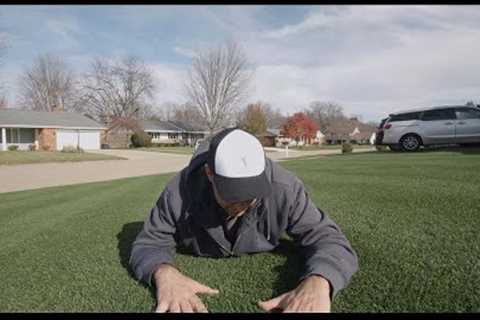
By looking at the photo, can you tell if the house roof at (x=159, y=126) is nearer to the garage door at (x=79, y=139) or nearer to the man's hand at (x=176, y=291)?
the garage door at (x=79, y=139)

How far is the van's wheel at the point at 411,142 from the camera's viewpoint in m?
13.6

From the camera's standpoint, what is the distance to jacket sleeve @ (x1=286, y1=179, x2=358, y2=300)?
1.92 meters

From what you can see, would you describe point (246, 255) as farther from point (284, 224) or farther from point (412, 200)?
point (412, 200)

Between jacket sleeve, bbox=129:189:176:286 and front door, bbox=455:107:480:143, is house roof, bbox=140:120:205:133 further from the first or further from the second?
jacket sleeve, bbox=129:189:176:286

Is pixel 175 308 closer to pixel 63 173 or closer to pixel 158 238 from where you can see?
pixel 158 238

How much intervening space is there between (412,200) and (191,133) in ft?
206

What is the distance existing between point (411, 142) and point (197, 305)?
13.7 m

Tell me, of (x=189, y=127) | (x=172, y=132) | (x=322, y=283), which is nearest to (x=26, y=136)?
(x=172, y=132)

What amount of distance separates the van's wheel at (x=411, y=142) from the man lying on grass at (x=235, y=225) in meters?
12.8

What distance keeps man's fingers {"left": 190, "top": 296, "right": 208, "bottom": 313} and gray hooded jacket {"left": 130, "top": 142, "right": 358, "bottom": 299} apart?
371 millimetres

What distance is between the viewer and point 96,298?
208cm

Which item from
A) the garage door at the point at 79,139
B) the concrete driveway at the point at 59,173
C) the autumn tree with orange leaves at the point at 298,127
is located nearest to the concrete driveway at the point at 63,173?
the concrete driveway at the point at 59,173

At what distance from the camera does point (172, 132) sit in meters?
62.6

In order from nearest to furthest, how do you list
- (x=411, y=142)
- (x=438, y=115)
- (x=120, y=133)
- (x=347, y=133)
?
(x=438, y=115) → (x=411, y=142) → (x=120, y=133) → (x=347, y=133)
